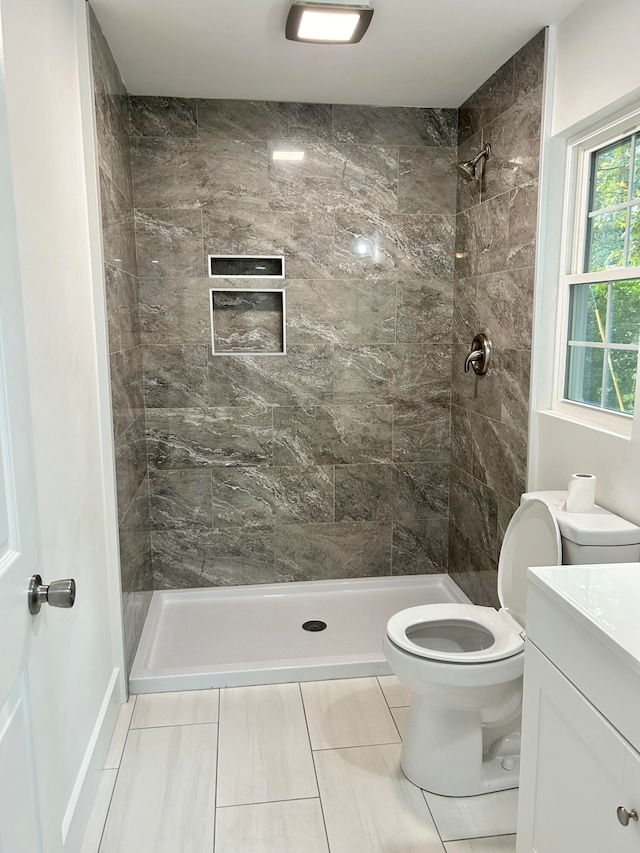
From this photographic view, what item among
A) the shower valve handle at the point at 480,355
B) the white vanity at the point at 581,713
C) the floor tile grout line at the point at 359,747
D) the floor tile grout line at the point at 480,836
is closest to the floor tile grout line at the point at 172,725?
the floor tile grout line at the point at 359,747

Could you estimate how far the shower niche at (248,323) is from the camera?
3303mm

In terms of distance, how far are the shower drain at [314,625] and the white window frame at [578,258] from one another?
4.93ft

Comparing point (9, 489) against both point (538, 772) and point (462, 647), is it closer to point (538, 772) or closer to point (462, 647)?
point (538, 772)

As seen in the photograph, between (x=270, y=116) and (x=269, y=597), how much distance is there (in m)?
2.42

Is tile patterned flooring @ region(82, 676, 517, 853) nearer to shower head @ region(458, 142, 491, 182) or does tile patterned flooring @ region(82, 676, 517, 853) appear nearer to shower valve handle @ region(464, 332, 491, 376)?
shower valve handle @ region(464, 332, 491, 376)

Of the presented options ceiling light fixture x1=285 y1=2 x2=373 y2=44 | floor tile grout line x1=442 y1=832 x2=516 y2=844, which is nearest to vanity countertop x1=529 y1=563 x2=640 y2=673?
floor tile grout line x1=442 y1=832 x2=516 y2=844

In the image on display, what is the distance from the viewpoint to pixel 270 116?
314 cm

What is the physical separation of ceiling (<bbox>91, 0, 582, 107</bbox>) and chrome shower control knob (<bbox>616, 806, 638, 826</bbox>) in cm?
230

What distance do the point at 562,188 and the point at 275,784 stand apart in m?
2.30

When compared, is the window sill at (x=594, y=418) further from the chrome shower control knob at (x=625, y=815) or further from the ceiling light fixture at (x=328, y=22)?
the ceiling light fixture at (x=328, y=22)

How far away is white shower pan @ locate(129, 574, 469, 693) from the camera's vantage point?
105 inches

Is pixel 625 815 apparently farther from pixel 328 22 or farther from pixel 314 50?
pixel 314 50

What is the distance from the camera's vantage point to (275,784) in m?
2.08

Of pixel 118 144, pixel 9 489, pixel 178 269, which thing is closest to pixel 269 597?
pixel 178 269
